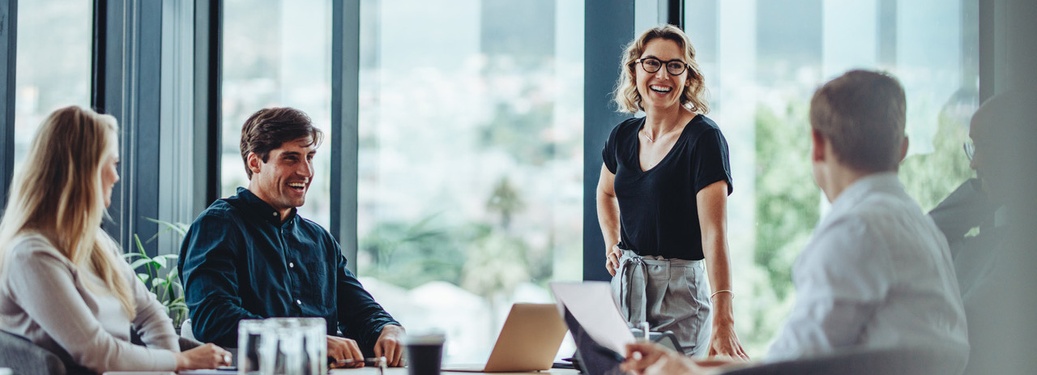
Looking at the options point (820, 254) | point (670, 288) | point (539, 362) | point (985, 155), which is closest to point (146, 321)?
point (539, 362)

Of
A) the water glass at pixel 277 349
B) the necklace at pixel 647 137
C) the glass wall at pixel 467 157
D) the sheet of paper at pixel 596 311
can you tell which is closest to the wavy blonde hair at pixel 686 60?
the necklace at pixel 647 137

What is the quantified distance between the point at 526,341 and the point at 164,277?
2214 mm

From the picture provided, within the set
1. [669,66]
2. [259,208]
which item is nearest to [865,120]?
[669,66]

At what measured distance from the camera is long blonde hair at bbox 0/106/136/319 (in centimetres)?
204

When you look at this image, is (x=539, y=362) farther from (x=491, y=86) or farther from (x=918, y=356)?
(x=491, y=86)

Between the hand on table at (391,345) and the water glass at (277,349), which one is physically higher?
the water glass at (277,349)

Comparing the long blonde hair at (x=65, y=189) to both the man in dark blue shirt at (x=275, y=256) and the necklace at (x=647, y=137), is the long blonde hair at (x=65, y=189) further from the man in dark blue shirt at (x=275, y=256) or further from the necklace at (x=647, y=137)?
the necklace at (x=647, y=137)

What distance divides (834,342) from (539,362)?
0.72 m

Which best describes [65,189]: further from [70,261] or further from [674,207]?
[674,207]

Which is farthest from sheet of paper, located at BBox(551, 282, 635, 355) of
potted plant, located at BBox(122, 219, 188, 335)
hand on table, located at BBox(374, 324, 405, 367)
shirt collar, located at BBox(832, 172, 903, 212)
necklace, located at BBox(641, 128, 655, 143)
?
potted plant, located at BBox(122, 219, 188, 335)

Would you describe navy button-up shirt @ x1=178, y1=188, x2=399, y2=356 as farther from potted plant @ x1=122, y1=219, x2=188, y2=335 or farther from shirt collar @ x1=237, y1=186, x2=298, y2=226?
potted plant @ x1=122, y1=219, x2=188, y2=335

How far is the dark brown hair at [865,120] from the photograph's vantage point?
1578 mm

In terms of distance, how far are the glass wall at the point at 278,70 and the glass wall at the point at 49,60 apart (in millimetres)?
577

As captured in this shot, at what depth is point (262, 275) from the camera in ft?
8.68
